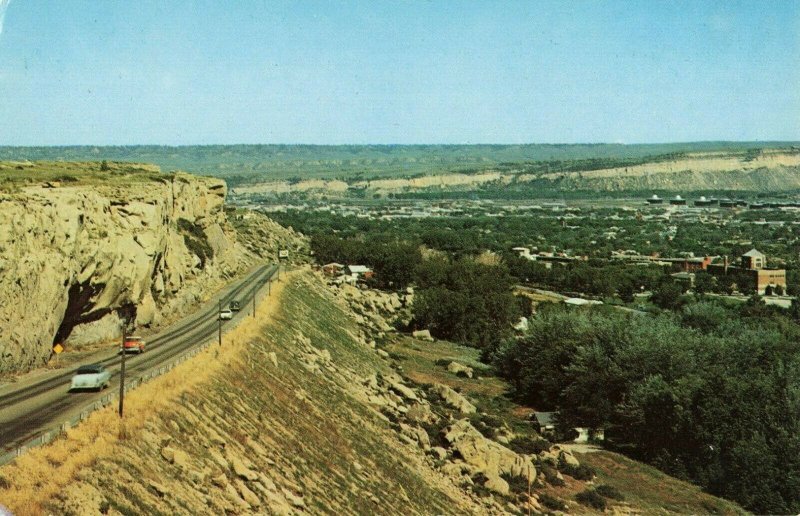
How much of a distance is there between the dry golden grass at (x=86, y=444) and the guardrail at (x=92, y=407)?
1.43 ft

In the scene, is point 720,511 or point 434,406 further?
point 434,406

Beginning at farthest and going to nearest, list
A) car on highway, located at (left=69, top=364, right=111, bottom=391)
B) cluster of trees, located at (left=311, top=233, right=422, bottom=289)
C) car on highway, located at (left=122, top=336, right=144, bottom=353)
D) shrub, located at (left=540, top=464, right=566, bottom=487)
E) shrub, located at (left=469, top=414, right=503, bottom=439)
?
cluster of trees, located at (left=311, top=233, right=422, bottom=289)
shrub, located at (left=469, top=414, right=503, bottom=439)
car on highway, located at (left=122, top=336, right=144, bottom=353)
shrub, located at (left=540, top=464, right=566, bottom=487)
car on highway, located at (left=69, top=364, right=111, bottom=391)

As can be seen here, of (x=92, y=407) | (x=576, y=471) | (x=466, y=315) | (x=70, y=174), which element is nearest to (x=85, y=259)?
(x=92, y=407)

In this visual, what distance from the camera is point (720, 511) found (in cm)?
3216

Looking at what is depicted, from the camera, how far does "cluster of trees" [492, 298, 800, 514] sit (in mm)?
33969

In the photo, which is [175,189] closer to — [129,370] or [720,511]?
[129,370]

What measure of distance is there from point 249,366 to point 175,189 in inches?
1148

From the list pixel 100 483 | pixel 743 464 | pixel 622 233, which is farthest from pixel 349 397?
pixel 622 233

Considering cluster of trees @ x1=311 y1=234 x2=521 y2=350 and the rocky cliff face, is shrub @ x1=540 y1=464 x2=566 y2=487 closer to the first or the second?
the rocky cliff face

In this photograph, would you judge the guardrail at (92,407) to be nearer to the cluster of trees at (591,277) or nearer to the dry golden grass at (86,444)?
the dry golden grass at (86,444)

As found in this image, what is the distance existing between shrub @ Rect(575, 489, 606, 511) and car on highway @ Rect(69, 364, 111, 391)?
17.4 meters

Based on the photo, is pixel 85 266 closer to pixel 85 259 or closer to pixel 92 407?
pixel 85 259

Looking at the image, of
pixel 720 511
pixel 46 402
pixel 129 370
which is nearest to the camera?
pixel 46 402

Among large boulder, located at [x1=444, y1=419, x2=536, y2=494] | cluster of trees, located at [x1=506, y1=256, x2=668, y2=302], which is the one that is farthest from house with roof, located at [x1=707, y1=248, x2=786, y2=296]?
large boulder, located at [x1=444, y1=419, x2=536, y2=494]
